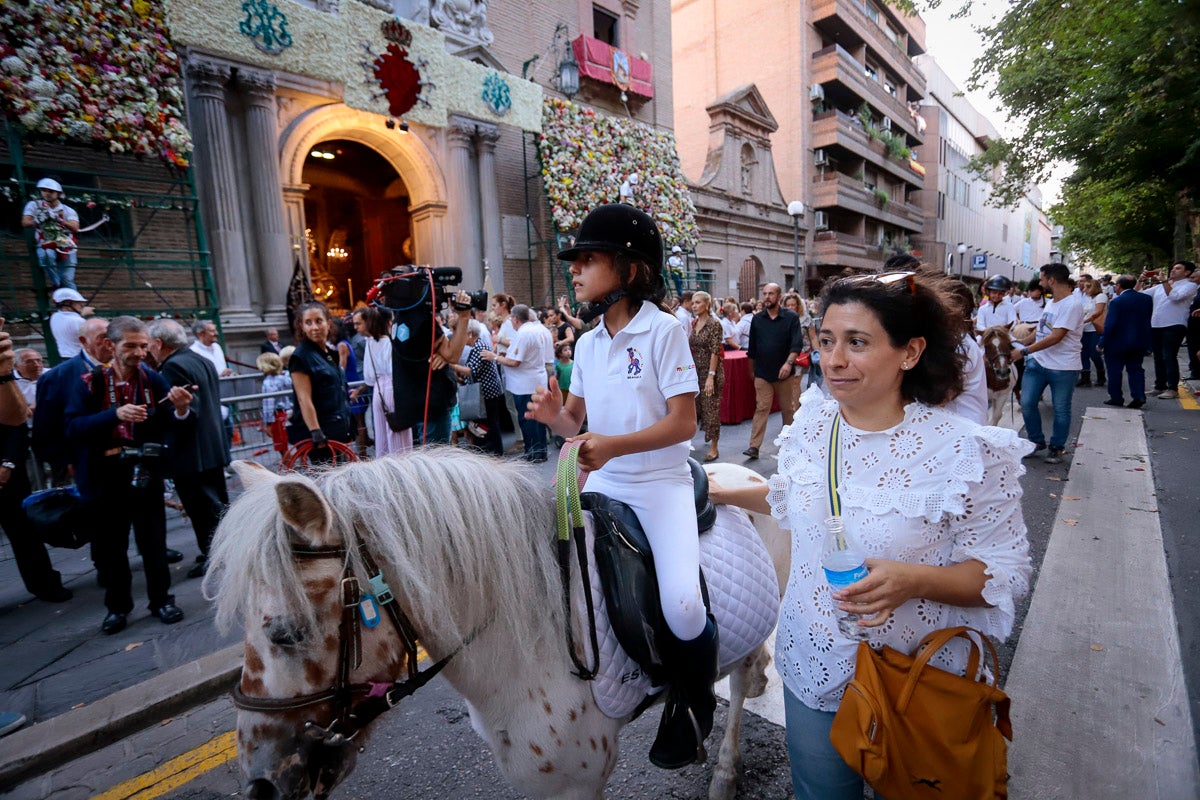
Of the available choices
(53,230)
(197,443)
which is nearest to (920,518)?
(197,443)

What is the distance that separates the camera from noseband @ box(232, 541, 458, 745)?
128cm

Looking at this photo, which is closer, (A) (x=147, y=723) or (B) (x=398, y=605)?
(B) (x=398, y=605)

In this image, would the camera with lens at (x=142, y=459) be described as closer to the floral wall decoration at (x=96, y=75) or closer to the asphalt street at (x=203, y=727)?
the asphalt street at (x=203, y=727)

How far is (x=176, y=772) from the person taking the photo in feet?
8.48

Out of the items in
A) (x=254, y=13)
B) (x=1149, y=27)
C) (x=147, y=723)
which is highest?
(x=254, y=13)

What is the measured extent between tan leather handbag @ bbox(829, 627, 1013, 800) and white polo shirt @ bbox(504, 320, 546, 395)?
6103mm

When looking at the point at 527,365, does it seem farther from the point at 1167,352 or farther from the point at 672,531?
the point at 1167,352

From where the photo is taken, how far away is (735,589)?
2035 millimetres

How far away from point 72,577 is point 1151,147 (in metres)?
20.3

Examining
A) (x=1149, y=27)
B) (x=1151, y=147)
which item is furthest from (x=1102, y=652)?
(x=1151, y=147)

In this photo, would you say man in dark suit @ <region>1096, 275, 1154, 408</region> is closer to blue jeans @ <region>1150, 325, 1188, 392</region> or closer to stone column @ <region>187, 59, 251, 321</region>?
blue jeans @ <region>1150, 325, 1188, 392</region>

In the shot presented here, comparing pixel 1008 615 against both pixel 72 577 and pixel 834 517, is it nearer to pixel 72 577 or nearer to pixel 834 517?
pixel 834 517

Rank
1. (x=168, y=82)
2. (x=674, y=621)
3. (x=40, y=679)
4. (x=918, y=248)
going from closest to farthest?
(x=674, y=621)
(x=40, y=679)
(x=168, y=82)
(x=918, y=248)

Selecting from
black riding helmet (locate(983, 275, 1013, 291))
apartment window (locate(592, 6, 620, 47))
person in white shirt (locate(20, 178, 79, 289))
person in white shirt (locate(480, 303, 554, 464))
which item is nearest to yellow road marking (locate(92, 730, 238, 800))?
person in white shirt (locate(480, 303, 554, 464))
